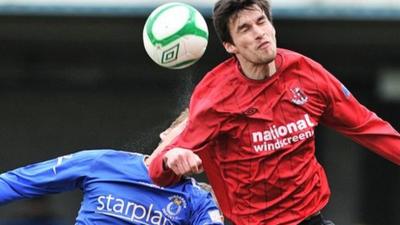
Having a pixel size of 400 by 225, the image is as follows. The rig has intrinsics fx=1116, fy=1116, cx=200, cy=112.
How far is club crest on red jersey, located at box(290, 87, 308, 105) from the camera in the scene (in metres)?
5.31

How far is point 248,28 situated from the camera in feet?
17.3

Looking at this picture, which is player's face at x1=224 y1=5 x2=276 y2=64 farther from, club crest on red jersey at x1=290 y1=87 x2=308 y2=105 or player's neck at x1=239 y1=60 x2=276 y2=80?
club crest on red jersey at x1=290 y1=87 x2=308 y2=105

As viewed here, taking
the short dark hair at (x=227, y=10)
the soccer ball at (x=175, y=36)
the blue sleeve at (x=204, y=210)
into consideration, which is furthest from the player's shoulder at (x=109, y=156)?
the short dark hair at (x=227, y=10)

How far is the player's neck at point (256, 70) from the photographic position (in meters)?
5.28

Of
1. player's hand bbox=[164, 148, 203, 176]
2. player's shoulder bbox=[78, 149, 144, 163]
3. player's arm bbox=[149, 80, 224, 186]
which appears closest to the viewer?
player's hand bbox=[164, 148, 203, 176]

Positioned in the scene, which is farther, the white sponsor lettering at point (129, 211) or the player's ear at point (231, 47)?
the white sponsor lettering at point (129, 211)

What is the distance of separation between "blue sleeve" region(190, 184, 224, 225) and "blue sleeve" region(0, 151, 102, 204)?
60 centimetres

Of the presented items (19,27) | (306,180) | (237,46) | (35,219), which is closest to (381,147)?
(306,180)

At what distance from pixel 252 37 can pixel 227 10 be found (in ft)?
0.61

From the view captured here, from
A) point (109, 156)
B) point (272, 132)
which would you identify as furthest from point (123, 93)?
point (272, 132)

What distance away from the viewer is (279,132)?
527 centimetres

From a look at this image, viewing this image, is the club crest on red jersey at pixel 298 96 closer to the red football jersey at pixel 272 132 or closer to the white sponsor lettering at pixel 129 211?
the red football jersey at pixel 272 132

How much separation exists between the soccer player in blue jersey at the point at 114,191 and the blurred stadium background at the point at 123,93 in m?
4.51

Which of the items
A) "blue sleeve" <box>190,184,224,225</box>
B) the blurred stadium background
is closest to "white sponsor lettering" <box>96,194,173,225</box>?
"blue sleeve" <box>190,184,224,225</box>
